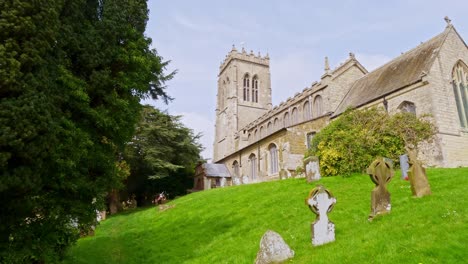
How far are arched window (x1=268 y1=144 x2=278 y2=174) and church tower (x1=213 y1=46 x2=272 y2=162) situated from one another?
1963cm

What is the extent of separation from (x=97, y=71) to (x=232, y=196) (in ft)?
35.6

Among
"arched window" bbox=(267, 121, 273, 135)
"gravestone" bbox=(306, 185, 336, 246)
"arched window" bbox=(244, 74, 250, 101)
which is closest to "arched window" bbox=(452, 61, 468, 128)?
"gravestone" bbox=(306, 185, 336, 246)

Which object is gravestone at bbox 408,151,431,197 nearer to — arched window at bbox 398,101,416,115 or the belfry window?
arched window at bbox 398,101,416,115

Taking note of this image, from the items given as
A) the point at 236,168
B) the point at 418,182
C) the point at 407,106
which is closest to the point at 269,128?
the point at 236,168

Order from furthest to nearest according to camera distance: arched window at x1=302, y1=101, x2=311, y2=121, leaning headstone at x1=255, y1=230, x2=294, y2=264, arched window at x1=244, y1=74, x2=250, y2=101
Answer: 1. arched window at x1=244, y1=74, x2=250, y2=101
2. arched window at x1=302, y1=101, x2=311, y2=121
3. leaning headstone at x1=255, y1=230, x2=294, y2=264

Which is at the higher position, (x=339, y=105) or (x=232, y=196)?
(x=339, y=105)

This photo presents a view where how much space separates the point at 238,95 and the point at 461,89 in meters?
34.2

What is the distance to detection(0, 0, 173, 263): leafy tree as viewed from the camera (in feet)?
21.0

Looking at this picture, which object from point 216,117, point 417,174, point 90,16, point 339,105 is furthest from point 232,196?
point 216,117

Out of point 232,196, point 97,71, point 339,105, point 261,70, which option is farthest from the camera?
point 261,70

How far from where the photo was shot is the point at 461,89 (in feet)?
79.5

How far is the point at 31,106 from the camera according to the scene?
6355mm

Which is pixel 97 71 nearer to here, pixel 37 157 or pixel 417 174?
pixel 37 157

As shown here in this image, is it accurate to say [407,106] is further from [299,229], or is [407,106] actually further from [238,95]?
[238,95]
